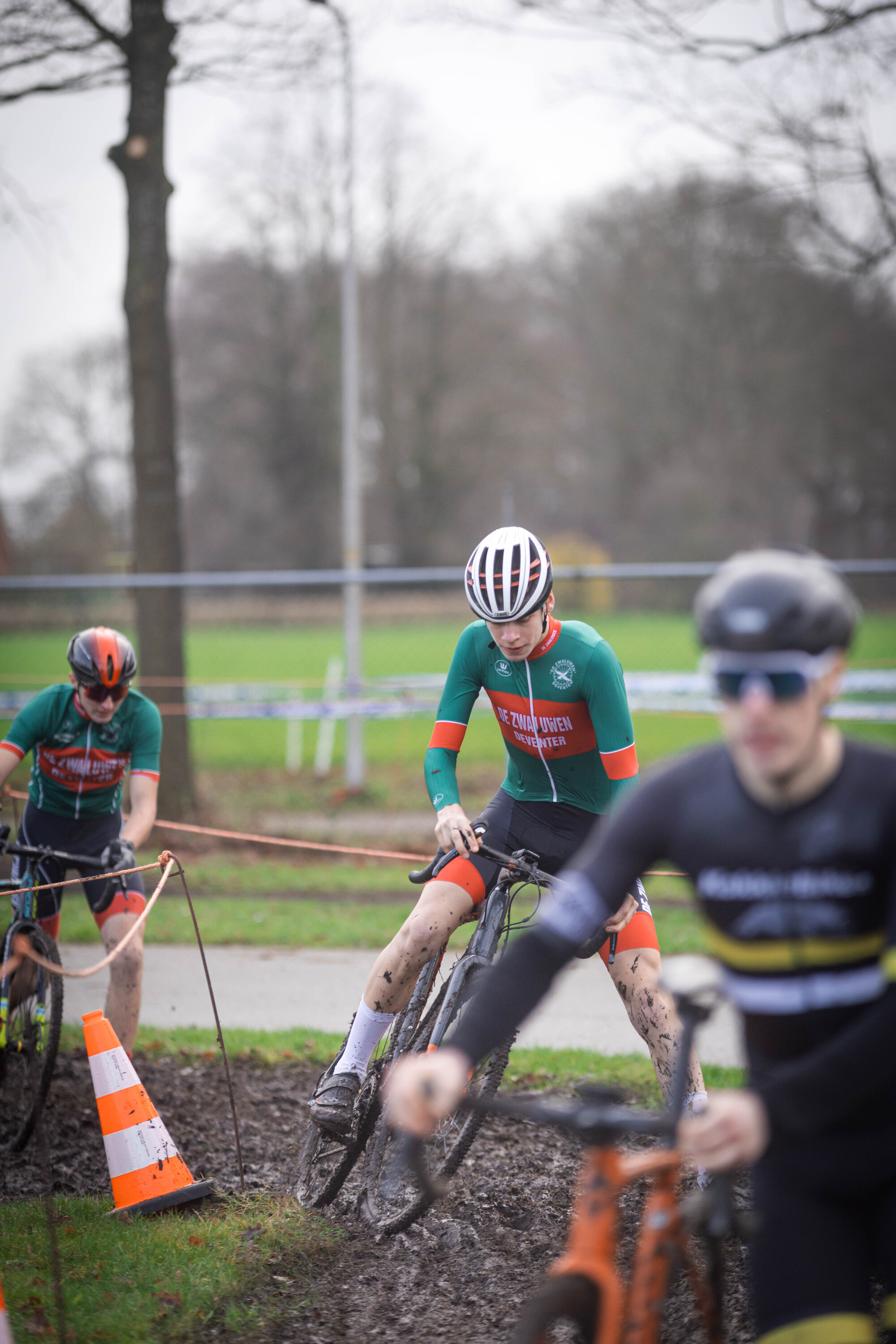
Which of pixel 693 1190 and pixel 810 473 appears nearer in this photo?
pixel 693 1190

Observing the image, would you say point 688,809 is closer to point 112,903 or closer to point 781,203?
point 112,903

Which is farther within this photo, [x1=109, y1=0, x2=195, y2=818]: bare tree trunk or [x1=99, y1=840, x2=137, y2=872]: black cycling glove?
[x1=109, y1=0, x2=195, y2=818]: bare tree trunk

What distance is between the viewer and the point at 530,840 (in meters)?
4.26

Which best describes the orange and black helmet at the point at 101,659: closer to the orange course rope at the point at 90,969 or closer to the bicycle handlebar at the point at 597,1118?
the orange course rope at the point at 90,969

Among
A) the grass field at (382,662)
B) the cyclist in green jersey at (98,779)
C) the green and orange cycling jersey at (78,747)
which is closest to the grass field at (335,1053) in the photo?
the cyclist in green jersey at (98,779)

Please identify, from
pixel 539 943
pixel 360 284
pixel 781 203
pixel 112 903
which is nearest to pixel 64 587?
pixel 112 903

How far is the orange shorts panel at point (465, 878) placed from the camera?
4.11m

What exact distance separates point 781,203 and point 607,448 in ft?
106

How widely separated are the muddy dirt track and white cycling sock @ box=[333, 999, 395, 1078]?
1.75 ft

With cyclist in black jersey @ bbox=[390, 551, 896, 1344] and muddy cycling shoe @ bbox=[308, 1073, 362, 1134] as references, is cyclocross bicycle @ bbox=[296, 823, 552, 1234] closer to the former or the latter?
muddy cycling shoe @ bbox=[308, 1073, 362, 1134]

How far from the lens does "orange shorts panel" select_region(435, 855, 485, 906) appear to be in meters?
4.11

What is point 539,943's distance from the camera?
7.66ft

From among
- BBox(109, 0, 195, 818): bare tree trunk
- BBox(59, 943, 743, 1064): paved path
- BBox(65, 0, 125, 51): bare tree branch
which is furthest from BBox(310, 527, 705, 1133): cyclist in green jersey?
BBox(65, 0, 125, 51): bare tree branch

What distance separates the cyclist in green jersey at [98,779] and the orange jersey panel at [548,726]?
5.94 ft
